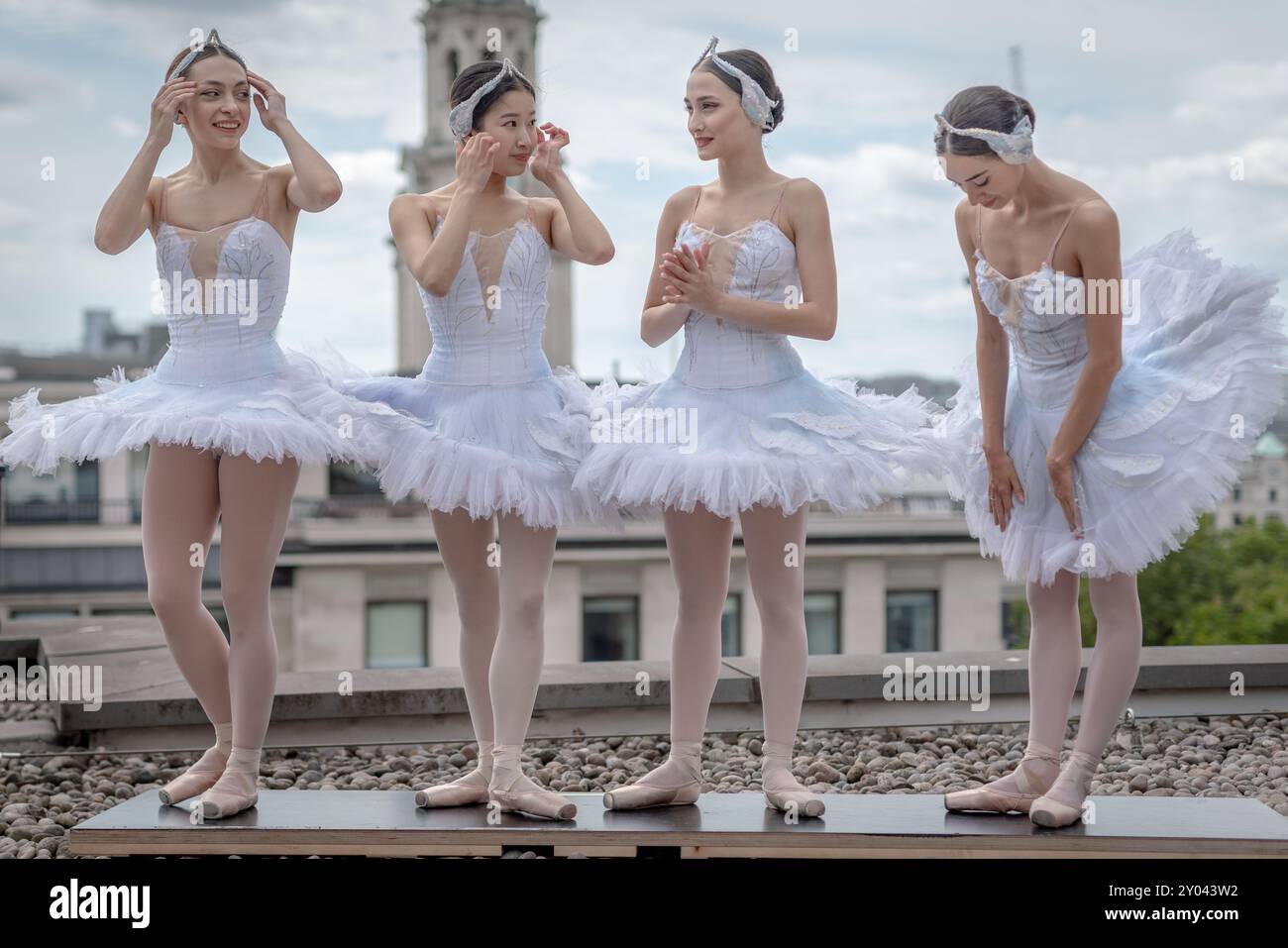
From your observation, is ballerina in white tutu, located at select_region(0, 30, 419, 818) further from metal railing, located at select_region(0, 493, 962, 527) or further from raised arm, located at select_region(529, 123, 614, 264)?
metal railing, located at select_region(0, 493, 962, 527)

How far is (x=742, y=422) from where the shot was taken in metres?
3.74

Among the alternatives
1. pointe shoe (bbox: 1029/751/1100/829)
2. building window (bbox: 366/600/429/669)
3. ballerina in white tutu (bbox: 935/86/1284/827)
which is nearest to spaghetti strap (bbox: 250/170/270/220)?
ballerina in white tutu (bbox: 935/86/1284/827)

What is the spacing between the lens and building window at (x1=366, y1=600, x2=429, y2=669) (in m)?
20.1

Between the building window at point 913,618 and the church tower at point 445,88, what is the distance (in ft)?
47.6

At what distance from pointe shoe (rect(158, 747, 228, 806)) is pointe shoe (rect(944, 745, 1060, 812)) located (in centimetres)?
208

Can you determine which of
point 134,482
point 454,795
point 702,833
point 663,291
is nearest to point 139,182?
point 663,291

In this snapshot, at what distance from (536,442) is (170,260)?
3.79ft

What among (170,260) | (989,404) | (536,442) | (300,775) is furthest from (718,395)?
(300,775)

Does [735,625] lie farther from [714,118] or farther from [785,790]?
[714,118]

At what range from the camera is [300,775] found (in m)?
5.62

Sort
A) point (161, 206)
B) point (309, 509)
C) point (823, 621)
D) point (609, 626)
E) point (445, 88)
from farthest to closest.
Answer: point (445, 88) < point (309, 509) < point (823, 621) < point (609, 626) < point (161, 206)

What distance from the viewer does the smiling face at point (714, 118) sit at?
3.76 metres

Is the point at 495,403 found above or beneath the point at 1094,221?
beneath

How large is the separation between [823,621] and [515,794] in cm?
1871
